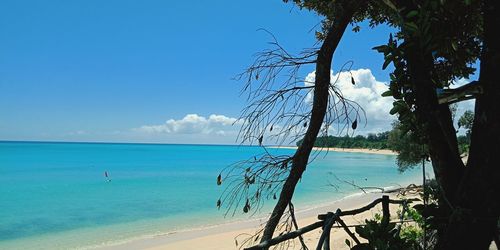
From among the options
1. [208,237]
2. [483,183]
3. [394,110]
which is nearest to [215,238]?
[208,237]

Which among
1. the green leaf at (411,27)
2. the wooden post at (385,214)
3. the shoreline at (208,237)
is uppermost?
the green leaf at (411,27)

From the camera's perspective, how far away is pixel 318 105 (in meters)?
2.33

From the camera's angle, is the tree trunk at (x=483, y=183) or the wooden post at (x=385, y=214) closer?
the tree trunk at (x=483, y=183)

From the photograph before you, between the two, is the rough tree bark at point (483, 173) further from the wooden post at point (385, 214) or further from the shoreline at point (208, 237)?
the shoreline at point (208, 237)

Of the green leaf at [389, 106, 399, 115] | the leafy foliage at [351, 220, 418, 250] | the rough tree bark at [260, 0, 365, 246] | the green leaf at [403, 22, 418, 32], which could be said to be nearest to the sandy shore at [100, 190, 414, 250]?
the rough tree bark at [260, 0, 365, 246]

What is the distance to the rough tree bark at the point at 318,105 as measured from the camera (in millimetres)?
2180

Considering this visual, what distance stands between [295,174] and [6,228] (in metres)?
23.4

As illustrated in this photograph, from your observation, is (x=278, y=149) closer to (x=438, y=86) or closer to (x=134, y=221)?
(x=438, y=86)

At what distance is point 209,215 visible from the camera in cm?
2342

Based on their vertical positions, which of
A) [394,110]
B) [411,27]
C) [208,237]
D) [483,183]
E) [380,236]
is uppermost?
[411,27]

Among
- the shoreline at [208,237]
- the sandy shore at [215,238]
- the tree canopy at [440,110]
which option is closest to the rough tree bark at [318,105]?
the tree canopy at [440,110]

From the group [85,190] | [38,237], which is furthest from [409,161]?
[85,190]

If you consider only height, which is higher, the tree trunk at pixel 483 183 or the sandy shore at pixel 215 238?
the tree trunk at pixel 483 183

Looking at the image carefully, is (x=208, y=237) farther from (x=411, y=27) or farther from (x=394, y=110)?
(x=411, y=27)
